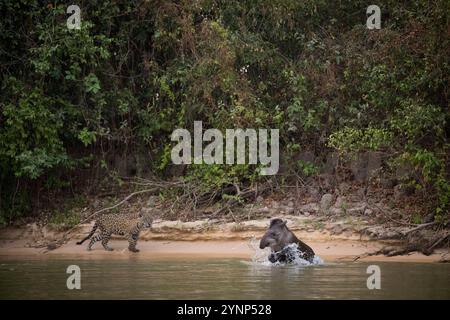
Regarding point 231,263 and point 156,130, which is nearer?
point 231,263

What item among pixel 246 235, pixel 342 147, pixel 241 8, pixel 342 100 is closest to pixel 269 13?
pixel 241 8

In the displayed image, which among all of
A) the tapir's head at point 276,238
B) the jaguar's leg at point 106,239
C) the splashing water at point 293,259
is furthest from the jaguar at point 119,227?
the tapir's head at point 276,238

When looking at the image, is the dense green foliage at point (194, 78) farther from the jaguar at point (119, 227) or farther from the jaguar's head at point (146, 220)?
the jaguar at point (119, 227)

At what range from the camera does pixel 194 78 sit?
1631cm

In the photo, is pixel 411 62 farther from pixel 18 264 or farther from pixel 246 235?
pixel 18 264

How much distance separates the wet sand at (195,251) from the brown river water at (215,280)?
52 cm

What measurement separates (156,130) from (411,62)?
16.6 feet

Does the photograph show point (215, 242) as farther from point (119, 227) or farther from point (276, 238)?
point (276, 238)

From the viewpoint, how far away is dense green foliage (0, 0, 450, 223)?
1552cm

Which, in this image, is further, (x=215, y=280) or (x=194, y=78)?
(x=194, y=78)

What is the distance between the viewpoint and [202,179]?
16172 mm

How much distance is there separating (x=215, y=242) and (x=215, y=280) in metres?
3.73

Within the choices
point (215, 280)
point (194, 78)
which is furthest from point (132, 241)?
point (215, 280)

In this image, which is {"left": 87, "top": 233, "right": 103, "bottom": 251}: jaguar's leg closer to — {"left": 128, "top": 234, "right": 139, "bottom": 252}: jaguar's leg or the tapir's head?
{"left": 128, "top": 234, "right": 139, "bottom": 252}: jaguar's leg
